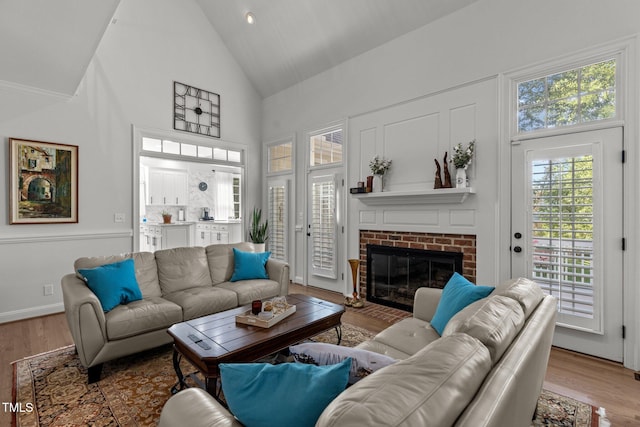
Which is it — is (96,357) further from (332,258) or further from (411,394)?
(332,258)

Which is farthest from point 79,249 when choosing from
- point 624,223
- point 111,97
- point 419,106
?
point 624,223

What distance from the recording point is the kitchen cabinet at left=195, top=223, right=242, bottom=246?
23.5 ft

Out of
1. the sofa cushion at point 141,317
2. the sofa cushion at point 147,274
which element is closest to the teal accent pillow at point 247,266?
the sofa cushion at point 147,274

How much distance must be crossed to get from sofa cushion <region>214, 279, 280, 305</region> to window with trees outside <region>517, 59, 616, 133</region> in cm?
308

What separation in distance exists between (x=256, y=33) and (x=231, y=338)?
15.9 feet

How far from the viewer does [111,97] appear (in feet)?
14.8

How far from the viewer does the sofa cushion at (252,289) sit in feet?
11.3

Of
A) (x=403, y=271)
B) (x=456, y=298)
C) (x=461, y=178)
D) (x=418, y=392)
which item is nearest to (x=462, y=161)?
(x=461, y=178)

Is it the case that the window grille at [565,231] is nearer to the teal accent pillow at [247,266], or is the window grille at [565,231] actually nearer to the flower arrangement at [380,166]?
the flower arrangement at [380,166]

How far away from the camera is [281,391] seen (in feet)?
2.90

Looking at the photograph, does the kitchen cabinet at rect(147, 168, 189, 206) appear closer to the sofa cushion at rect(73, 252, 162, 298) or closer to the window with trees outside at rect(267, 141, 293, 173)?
the window with trees outside at rect(267, 141, 293, 173)

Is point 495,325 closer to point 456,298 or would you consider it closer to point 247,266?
point 456,298

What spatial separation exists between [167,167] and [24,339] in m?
5.77

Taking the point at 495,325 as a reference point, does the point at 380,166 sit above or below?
above
